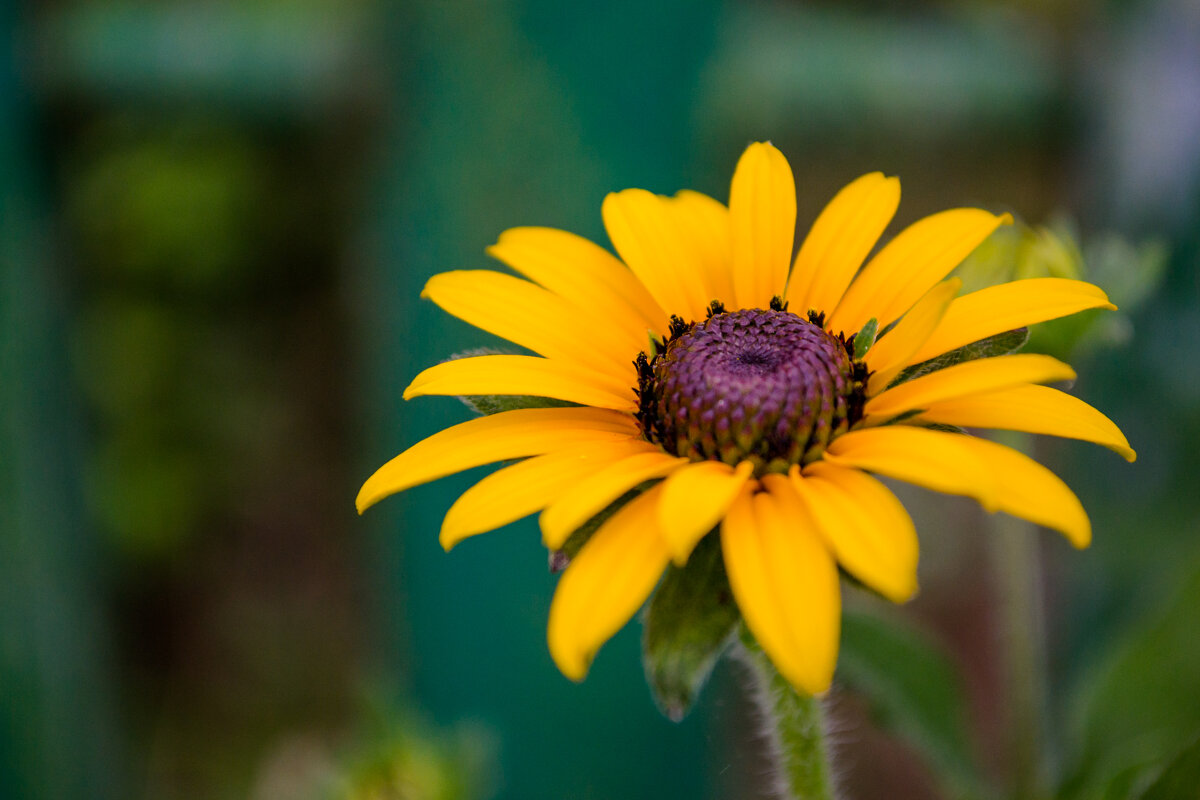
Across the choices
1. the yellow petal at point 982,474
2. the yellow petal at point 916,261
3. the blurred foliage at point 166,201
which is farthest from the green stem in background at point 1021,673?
the blurred foliage at point 166,201

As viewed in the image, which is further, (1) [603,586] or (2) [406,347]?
(2) [406,347]

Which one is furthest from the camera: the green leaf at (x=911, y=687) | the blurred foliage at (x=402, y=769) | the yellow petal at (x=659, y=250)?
the blurred foliage at (x=402, y=769)

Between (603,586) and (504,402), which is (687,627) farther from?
(504,402)

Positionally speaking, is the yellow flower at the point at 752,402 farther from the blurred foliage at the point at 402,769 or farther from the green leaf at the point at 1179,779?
the blurred foliage at the point at 402,769

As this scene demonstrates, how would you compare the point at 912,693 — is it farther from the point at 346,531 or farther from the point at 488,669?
the point at 346,531

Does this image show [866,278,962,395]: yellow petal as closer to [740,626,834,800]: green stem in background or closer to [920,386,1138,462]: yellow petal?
[920,386,1138,462]: yellow petal

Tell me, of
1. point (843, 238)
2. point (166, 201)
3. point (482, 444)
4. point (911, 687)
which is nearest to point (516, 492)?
point (482, 444)
